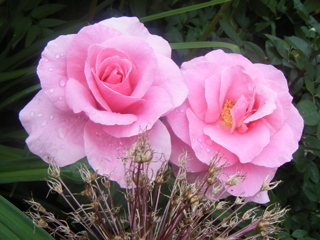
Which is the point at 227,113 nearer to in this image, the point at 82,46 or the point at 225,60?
the point at 225,60

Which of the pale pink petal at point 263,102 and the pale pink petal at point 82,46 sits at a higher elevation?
the pale pink petal at point 82,46

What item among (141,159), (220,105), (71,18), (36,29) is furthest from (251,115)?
(71,18)

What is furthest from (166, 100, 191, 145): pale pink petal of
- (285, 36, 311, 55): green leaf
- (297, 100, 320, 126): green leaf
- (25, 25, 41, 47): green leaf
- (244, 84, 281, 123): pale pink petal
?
(25, 25, 41, 47): green leaf

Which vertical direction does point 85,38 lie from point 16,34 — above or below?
above

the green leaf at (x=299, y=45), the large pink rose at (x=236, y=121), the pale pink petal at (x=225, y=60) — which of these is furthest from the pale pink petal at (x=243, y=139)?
the green leaf at (x=299, y=45)

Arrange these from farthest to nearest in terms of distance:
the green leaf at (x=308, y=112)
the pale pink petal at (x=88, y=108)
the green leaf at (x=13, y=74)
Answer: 1. the green leaf at (x=13, y=74)
2. the green leaf at (x=308, y=112)
3. the pale pink petal at (x=88, y=108)

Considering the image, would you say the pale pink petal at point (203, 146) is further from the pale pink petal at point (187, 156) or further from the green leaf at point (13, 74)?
the green leaf at point (13, 74)

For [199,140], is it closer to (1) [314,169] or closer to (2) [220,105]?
(2) [220,105]

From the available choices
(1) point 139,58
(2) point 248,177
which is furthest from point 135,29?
(2) point 248,177
